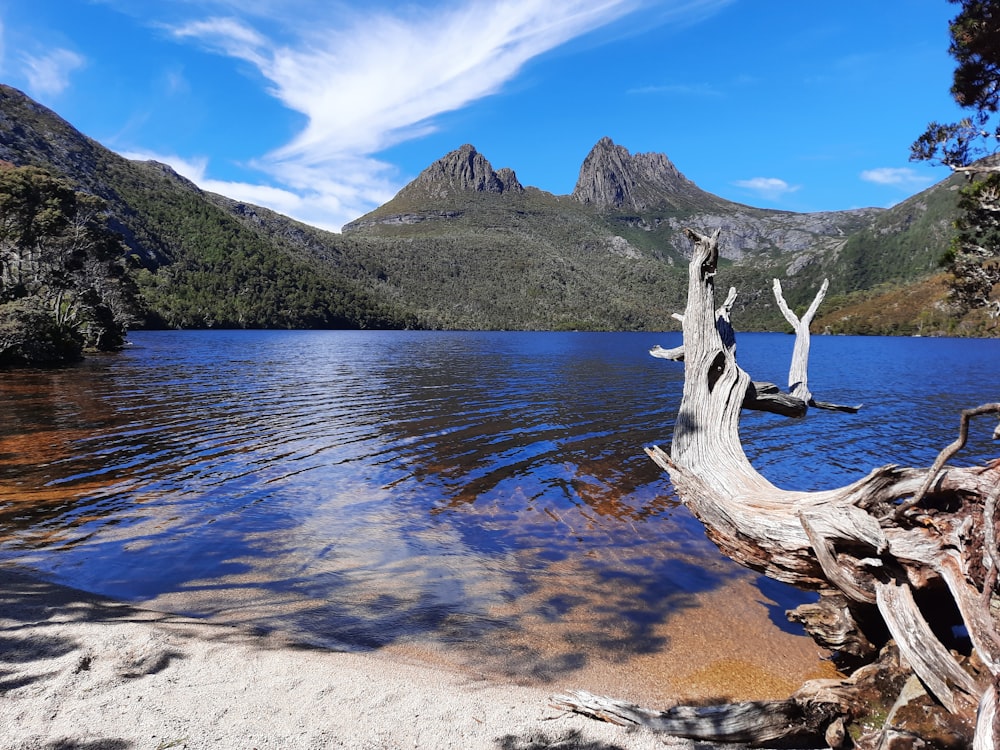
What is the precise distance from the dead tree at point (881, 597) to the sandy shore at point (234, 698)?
631mm

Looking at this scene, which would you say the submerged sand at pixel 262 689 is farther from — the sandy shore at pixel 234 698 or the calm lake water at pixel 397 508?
the calm lake water at pixel 397 508

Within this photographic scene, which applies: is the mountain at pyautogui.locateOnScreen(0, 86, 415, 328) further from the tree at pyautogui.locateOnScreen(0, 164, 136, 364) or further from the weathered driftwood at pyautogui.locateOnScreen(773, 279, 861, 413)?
the weathered driftwood at pyautogui.locateOnScreen(773, 279, 861, 413)

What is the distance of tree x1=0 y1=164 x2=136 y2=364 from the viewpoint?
123ft

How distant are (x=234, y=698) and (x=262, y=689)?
0.82 ft

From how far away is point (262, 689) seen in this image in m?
4.88

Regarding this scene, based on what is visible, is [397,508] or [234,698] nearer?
[234,698]

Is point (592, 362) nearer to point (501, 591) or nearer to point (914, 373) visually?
point (914, 373)

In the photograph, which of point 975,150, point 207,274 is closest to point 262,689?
point 975,150

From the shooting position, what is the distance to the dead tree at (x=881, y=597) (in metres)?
3.83

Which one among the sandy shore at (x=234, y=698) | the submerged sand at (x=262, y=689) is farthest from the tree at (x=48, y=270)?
the sandy shore at (x=234, y=698)

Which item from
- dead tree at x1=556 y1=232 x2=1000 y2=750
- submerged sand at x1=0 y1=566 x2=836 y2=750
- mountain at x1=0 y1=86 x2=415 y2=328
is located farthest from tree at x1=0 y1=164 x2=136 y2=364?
mountain at x1=0 y1=86 x2=415 y2=328

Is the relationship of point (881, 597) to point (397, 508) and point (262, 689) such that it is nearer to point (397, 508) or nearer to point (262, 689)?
point (262, 689)

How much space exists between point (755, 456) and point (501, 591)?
42.9ft

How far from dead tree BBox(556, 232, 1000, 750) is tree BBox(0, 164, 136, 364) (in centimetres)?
4616
